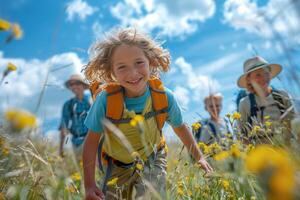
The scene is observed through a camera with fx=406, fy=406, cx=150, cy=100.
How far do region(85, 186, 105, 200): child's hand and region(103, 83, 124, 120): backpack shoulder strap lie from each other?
2.33ft

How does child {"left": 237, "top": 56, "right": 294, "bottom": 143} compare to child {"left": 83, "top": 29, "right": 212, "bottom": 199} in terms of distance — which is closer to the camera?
child {"left": 83, "top": 29, "right": 212, "bottom": 199}

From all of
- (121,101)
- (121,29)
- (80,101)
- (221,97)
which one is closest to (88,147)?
(121,101)

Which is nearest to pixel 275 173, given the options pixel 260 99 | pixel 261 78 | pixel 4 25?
pixel 4 25

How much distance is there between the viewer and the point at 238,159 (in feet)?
3.76

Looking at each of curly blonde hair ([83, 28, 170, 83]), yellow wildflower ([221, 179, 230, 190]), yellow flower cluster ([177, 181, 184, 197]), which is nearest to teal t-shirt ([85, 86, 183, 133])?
curly blonde hair ([83, 28, 170, 83])

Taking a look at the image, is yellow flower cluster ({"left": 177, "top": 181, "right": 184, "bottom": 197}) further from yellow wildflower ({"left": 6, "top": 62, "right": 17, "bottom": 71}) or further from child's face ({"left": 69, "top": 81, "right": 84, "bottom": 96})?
child's face ({"left": 69, "top": 81, "right": 84, "bottom": 96})

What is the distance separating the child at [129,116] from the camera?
3602mm

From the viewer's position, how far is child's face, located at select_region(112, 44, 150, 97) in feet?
12.3

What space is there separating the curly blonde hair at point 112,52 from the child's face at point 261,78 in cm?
209

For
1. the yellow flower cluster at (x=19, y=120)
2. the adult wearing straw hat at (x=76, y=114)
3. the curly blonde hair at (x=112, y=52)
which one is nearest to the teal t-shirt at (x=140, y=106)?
the curly blonde hair at (x=112, y=52)

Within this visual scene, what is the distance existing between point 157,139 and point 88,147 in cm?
72

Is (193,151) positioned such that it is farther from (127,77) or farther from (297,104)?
(297,104)

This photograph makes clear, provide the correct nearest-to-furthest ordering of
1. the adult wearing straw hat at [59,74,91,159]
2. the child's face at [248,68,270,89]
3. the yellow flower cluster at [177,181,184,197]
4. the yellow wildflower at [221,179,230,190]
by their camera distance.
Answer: the yellow wildflower at [221,179,230,190]
the yellow flower cluster at [177,181,184,197]
the child's face at [248,68,270,89]
the adult wearing straw hat at [59,74,91,159]

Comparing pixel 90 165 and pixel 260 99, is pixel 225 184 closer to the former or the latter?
pixel 90 165
